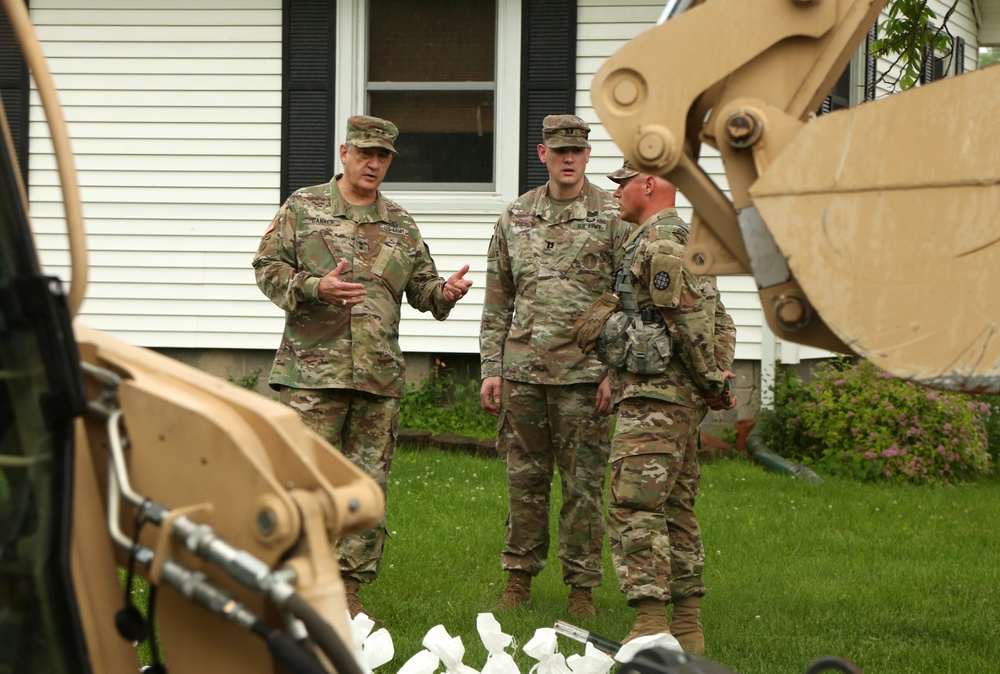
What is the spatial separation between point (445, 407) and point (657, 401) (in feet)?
18.6

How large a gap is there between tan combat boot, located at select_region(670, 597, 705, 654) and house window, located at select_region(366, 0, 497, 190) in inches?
231

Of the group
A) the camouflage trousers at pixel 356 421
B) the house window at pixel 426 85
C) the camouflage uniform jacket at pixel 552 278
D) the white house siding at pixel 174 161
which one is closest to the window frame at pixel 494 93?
the house window at pixel 426 85

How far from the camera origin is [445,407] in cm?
1080

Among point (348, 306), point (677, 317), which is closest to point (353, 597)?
point (348, 306)

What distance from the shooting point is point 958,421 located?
1020 centimetres

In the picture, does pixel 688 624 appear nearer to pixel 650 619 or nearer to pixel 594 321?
pixel 650 619

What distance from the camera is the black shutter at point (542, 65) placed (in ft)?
34.5

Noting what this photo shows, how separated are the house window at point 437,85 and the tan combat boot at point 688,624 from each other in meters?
5.87

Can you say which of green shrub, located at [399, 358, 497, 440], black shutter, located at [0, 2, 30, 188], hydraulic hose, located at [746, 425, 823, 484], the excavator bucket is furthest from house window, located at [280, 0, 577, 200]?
the excavator bucket

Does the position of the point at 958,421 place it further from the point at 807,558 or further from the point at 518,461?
the point at 518,461

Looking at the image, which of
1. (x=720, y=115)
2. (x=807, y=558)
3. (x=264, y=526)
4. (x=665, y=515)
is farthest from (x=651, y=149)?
(x=807, y=558)

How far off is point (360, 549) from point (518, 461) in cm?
96

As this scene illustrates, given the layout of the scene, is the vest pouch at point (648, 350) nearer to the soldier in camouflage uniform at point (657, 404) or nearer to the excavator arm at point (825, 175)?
the soldier in camouflage uniform at point (657, 404)

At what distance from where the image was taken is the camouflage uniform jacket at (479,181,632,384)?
19.7 feet
